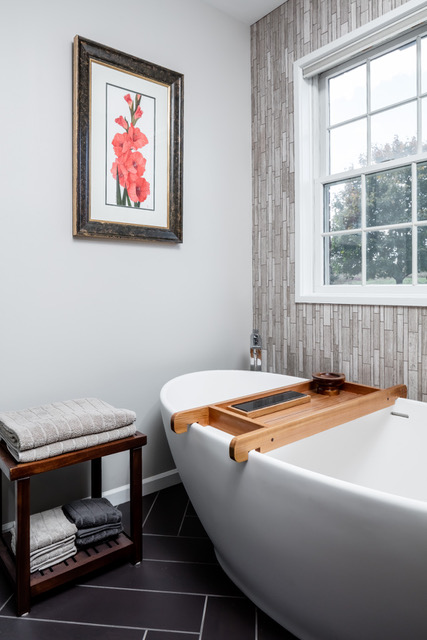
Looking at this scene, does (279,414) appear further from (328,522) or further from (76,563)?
(76,563)

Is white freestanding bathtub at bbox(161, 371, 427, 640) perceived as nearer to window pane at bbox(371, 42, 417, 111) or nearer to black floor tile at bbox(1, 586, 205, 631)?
black floor tile at bbox(1, 586, 205, 631)

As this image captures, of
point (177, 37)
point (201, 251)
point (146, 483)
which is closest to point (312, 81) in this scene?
point (177, 37)

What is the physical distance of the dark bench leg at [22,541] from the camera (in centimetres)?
129

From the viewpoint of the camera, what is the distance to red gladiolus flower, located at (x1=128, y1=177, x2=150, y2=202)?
2.00 m

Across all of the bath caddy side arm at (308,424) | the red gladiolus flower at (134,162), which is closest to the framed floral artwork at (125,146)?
the red gladiolus flower at (134,162)

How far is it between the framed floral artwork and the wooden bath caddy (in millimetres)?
983

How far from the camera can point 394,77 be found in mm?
1967

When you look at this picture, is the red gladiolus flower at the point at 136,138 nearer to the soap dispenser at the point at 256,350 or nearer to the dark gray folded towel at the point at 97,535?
the soap dispenser at the point at 256,350

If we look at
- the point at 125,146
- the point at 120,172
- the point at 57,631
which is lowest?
the point at 57,631

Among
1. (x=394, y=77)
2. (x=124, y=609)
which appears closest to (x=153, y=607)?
(x=124, y=609)

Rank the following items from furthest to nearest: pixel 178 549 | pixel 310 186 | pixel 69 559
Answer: pixel 310 186 < pixel 178 549 < pixel 69 559

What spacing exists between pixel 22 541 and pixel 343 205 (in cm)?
203

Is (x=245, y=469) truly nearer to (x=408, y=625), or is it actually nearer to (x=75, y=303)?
(x=408, y=625)

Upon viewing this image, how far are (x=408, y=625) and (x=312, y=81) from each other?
2412mm
